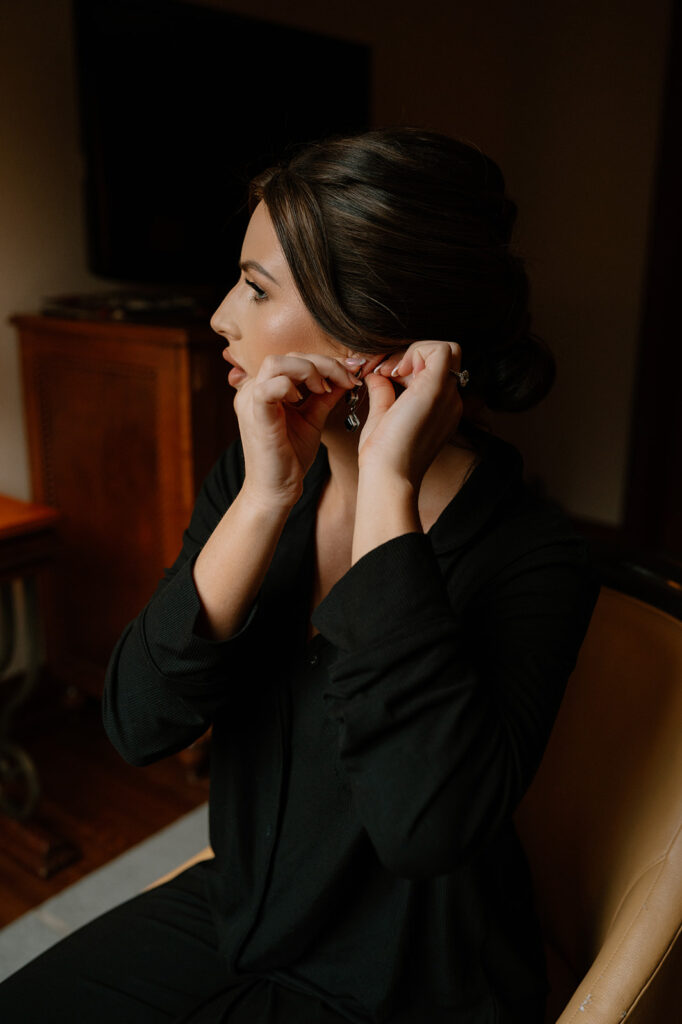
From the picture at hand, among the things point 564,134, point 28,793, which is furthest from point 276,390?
point 564,134

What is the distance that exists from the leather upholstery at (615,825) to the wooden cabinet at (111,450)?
132cm

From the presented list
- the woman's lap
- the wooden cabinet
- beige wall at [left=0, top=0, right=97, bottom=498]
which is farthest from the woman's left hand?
beige wall at [left=0, top=0, right=97, bottom=498]

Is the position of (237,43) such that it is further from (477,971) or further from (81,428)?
(477,971)

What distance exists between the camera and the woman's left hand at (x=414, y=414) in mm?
775

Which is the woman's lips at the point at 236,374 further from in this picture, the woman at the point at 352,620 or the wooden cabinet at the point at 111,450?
the wooden cabinet at the point at 111,450

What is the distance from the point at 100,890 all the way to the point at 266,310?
151 cm

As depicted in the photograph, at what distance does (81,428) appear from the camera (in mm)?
2262

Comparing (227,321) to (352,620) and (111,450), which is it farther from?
(111,450)

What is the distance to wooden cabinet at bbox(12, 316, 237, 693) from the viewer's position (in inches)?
80.1

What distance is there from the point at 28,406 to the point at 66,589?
542 mm

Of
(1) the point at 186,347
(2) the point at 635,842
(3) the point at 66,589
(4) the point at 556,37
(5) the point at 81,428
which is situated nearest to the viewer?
(2) the point at 635,842

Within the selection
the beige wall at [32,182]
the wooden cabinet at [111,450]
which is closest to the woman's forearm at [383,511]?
the wooden cabinet at [111,450]

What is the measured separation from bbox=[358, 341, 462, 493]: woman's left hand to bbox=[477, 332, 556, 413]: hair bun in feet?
0.38

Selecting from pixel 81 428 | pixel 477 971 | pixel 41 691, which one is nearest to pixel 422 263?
pixel 477 971
